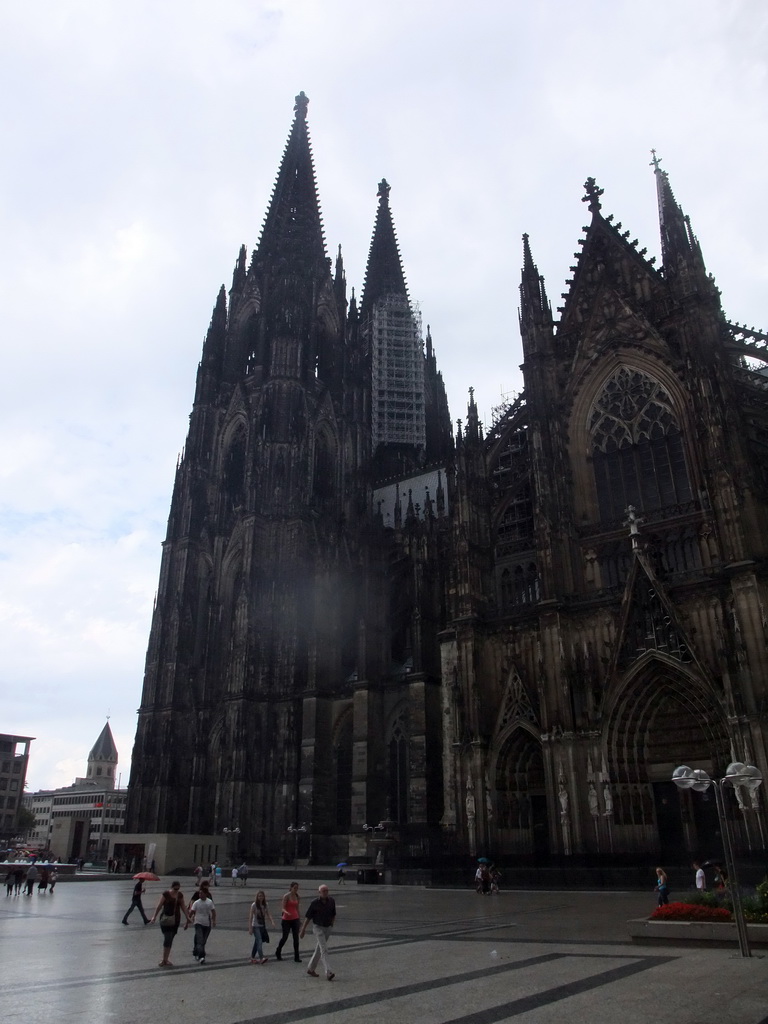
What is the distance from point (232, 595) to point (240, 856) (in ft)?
51.9

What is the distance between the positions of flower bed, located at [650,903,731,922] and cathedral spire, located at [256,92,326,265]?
56.9 meters

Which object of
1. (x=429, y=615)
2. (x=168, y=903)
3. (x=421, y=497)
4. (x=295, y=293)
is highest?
(x=295, y=293)

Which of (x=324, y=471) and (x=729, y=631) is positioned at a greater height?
(x=324, y=471)

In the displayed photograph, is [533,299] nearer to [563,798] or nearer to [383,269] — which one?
[563,798]

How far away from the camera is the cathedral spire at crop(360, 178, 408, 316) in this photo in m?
73.0

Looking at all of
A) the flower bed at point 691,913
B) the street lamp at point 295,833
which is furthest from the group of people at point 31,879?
the flower bed at point 691,913

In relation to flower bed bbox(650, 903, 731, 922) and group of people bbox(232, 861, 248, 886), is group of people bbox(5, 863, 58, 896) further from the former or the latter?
flower bed bbox(650, 903, 731, 922)

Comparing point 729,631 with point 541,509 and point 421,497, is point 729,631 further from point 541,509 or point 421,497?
point 421,497

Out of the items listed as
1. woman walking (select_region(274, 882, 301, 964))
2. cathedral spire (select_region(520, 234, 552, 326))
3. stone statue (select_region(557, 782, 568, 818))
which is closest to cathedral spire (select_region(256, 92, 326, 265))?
cathedral spire (select_region(520, 234, 552, 326))

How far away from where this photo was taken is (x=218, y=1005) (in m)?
7.96

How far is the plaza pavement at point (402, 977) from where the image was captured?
7.41 meters

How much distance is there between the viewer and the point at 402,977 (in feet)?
30.9

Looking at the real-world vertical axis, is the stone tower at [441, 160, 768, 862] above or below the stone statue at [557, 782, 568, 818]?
above

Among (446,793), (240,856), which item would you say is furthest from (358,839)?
(446,793)
